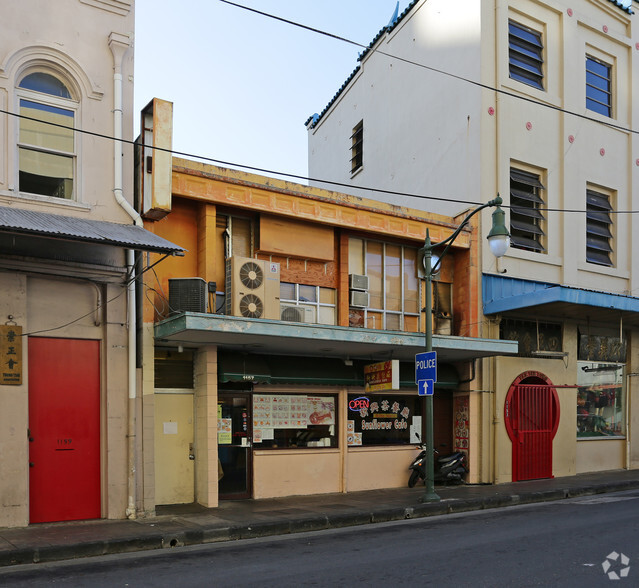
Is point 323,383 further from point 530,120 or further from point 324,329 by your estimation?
point 530,120


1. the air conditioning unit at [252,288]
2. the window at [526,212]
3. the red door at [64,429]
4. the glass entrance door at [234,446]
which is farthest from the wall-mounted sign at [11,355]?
the window at [526,212]

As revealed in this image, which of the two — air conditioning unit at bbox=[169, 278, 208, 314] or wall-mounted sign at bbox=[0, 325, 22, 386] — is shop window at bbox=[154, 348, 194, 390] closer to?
air conditioning unit at bbox=[169, 278, 208, 314]

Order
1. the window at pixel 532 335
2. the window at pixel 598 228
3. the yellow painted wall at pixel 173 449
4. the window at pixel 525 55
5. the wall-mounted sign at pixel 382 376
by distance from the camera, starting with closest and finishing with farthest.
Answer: the yellow painted wall at pixel 173 449
the wall-mounted sign at pixel 382 376
the window at pixel 532 335
the window at pixel 525 55
the window at pixel 598 228

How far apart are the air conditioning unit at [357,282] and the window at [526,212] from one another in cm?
472

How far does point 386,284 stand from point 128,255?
6576mm

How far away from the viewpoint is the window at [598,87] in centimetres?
2144

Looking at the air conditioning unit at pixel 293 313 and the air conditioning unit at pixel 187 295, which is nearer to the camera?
the air conditioning unit at pixel 187 295

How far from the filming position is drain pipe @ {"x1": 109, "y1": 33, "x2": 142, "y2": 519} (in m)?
12.7

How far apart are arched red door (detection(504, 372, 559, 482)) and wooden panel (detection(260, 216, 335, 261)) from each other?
620 cm

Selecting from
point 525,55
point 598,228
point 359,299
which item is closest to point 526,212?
point 598,228

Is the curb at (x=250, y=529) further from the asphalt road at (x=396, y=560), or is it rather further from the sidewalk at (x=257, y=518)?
the asphalt road at (x=396, y=560)

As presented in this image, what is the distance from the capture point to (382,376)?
604 inches

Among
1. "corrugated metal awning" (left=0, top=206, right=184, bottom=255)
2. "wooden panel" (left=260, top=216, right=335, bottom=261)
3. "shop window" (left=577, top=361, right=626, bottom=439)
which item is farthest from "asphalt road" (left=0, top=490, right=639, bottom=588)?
"shop window" (left=577, top=361, right=626, bottom=439)

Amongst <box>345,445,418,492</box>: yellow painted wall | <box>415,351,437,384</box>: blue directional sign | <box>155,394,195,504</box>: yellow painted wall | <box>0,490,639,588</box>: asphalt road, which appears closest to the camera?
<box>0,490,639,588</box>: asphalt road
